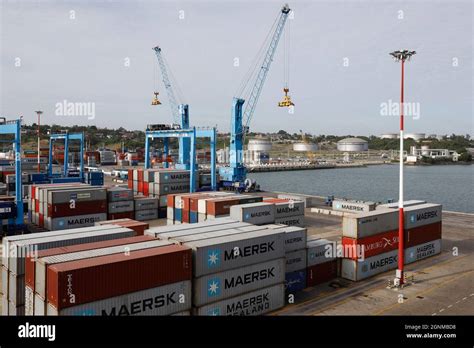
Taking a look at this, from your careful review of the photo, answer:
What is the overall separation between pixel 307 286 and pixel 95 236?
13254mm

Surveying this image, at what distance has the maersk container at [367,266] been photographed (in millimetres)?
26797

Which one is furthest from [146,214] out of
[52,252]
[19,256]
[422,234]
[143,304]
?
[143,304]

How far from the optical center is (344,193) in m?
97.1

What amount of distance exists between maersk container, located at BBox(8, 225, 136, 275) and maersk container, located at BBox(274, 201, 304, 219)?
1615 cm

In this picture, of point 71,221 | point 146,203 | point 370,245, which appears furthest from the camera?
point 146,203

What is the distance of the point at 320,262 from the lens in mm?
26484

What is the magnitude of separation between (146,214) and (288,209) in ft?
62.5

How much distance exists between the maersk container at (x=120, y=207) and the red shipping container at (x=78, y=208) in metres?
0.93

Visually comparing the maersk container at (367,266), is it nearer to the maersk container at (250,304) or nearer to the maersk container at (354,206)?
the maersk container at (250,304)

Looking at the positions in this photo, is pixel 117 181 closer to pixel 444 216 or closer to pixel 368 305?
pixel 444 216

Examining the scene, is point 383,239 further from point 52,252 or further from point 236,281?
point 52,252

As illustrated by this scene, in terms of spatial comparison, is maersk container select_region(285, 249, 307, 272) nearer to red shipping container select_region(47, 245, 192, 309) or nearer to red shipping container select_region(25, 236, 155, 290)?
red shipping container select_region(47, 245, 192, 309)

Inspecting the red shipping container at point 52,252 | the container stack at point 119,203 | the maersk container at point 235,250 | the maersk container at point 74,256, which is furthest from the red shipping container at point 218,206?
the maersk container at point 74,256
